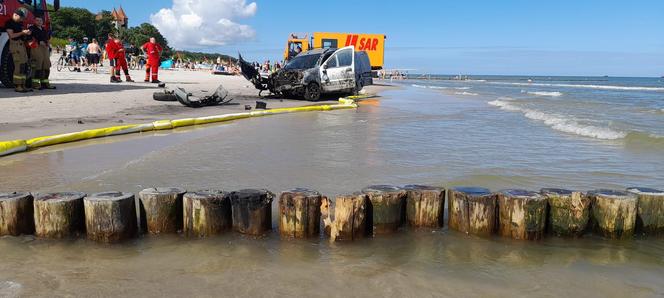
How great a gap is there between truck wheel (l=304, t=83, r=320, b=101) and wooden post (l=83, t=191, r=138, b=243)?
45.7ft

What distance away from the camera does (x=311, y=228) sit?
3760 millimetres

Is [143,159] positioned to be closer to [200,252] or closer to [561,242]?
[200,252]

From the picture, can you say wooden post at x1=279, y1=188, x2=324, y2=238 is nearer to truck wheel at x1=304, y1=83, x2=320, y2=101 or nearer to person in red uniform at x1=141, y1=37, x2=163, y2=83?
truck wheel at x1=304, y1=83, x2=320, y2=101

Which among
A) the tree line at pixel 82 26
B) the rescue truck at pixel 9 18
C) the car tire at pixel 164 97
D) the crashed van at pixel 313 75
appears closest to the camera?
the rescue truck at pixel 9 18

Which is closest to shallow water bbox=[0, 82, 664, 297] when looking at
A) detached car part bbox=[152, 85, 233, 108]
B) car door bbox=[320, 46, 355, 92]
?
detached car part bbox=[152, 85, 233, 108]

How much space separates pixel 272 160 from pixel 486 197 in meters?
3.58

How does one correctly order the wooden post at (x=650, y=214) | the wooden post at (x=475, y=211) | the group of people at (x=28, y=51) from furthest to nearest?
the group of people at (x=28, y=51) < the wooden post at (x=650, y=214) < the wooden post at (x=475, y=211)

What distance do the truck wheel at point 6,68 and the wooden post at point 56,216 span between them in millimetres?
12305

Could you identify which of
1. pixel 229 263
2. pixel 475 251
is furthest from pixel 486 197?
pixel 229 263

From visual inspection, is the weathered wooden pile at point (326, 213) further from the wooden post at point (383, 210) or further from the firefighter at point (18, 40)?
the firefighter at point (18, 40)

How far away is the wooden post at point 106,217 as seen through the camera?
A: 3.59 metres

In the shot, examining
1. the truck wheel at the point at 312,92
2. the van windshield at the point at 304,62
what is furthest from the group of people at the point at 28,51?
the truck wheel at the point at 312,92

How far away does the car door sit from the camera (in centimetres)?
1753

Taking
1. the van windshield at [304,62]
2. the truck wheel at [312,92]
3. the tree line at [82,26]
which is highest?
the tree line at [82,26]
